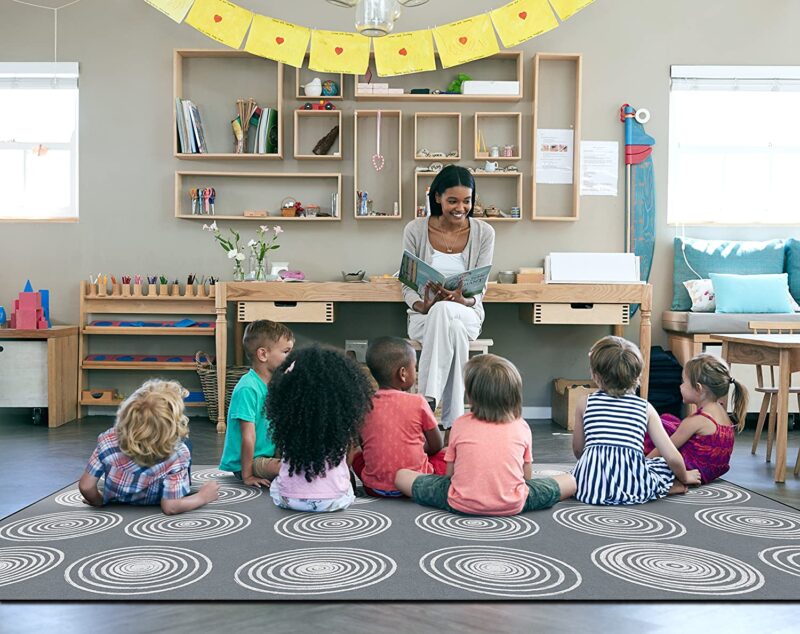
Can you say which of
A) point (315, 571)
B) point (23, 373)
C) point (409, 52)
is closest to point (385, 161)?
point (409, 52)

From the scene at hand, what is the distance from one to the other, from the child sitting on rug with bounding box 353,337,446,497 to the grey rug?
0.09 m

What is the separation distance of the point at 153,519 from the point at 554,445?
6.66 feet

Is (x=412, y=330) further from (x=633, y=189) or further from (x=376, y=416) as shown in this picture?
(x=633, y=189)

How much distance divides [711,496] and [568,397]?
1628 mm

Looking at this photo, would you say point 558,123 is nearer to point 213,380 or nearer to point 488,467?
point 213,380

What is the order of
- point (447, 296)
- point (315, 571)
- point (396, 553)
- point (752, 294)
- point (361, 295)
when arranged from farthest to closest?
1. point (752, 294)
2. point (361, 295)
3. point (447, 296)
4. point (396, 553)
5. point (315, 571)

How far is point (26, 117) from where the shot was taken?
4570mm

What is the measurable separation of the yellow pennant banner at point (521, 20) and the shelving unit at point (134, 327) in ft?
7.32

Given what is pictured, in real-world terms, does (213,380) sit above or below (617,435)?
below

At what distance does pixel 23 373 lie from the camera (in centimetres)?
400

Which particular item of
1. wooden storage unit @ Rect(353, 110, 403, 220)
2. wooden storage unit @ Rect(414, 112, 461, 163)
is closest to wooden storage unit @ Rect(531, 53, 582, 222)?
wooden storage unit @ Rect(414, 112, 461, 163)

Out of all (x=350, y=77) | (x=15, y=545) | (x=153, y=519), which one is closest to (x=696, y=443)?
(x=153, y=519)

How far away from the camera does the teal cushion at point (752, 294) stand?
4254 mm

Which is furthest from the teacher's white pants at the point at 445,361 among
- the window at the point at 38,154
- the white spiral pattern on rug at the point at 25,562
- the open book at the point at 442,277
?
the window at the point at 38,154
